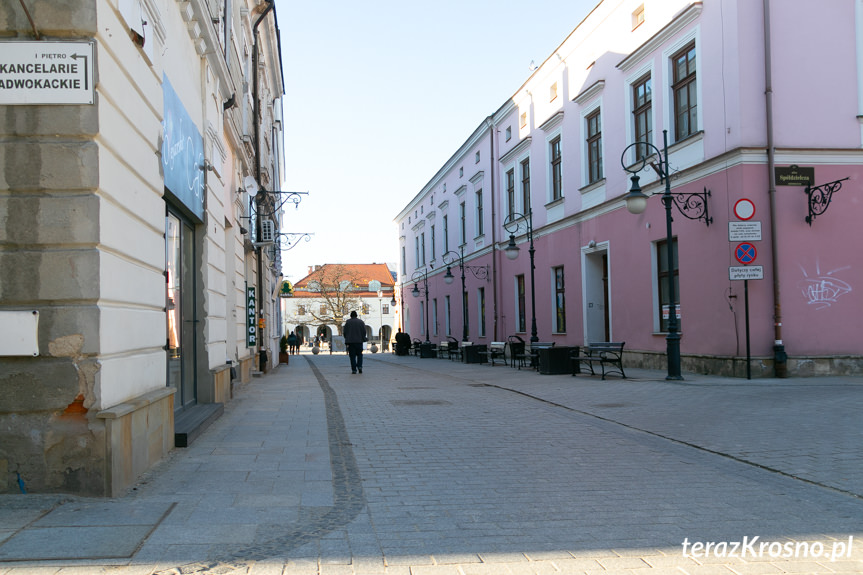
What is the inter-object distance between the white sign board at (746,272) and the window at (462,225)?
23937 mm

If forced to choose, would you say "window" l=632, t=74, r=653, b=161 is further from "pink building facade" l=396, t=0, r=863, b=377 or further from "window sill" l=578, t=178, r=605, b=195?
"window sill" l=578, t=178, r=605, b=195

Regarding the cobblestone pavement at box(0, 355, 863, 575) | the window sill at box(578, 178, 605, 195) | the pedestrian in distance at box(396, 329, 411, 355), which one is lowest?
the pedestrian in distance at box(396, 329, 411, 355)

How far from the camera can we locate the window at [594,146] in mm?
21584

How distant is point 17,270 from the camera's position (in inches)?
201

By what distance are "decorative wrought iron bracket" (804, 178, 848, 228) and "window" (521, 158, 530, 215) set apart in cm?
1360

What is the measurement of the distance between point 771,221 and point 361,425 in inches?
382

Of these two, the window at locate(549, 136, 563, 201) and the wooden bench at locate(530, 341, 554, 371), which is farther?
the window at locate(549, 136, 563, 201)

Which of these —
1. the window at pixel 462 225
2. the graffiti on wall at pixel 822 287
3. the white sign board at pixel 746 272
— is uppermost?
the window at pixel 462 225

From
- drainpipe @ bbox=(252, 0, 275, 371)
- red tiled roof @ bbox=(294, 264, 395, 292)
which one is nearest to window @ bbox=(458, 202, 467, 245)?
drainpipe @ bbox=(252, 0, 275, 371)

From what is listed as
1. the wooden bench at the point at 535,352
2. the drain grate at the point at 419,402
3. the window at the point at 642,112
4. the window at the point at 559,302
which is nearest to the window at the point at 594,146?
the window at the point at 642,112

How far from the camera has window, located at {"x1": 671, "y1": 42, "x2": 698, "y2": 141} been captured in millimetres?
16672

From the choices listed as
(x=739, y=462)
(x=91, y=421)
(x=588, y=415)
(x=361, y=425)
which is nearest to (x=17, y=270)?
(x=91, y=421)

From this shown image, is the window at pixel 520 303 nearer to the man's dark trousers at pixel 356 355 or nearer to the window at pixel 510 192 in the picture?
the window at pixel 510 192

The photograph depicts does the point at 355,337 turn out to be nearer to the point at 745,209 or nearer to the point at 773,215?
the point at 745,209
